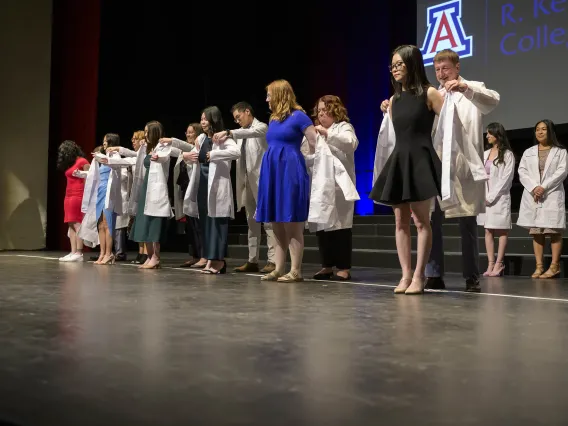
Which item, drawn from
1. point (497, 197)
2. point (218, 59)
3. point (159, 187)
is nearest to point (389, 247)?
point (497, 197)

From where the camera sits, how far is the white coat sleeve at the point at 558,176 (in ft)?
17.3

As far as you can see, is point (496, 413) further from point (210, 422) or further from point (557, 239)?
point (557, 239)

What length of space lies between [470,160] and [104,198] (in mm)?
3546

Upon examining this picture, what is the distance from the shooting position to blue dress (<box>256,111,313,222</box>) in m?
4.17

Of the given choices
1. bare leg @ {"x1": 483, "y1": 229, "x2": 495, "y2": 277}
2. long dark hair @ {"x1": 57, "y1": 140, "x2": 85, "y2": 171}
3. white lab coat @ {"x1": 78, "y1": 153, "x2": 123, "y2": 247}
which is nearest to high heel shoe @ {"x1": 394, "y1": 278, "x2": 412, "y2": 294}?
bare leg @ {"x1": 483, "y1": 229, "x2": 495, "y2": 277}

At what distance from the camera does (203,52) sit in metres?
9.85

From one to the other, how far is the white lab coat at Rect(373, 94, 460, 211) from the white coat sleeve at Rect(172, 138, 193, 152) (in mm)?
1988

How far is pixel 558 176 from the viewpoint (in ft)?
17.3

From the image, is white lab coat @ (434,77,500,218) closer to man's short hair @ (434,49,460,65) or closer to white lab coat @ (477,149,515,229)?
man's short hair @ (434,49,460,65)

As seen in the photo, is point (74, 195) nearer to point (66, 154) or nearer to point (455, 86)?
point (66, 154)

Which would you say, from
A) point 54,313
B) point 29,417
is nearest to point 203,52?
point 54,313

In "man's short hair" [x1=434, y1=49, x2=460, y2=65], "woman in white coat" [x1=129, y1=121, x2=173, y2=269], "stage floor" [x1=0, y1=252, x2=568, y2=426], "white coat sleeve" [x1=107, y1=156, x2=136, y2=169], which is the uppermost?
"man's short hair" [x1=434, y1=49, x2=460, y2=65]

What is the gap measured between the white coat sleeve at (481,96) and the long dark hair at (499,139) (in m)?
1.88

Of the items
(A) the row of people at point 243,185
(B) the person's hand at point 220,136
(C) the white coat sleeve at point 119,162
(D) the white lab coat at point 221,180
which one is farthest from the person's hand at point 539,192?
(C) the white coat sleeve at point 119,162
